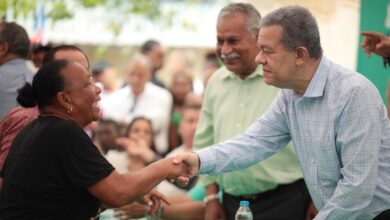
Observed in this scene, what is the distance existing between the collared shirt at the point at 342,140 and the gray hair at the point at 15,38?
2713 millimetres

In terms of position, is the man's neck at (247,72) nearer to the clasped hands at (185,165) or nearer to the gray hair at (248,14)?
the gray hair at (248,14)

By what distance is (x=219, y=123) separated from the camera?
571 centimetres

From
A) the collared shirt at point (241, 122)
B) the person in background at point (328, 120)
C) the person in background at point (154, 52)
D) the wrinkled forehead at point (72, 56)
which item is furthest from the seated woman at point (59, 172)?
→ the person in background at point (154, 52)

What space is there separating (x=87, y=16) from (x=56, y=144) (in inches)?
574

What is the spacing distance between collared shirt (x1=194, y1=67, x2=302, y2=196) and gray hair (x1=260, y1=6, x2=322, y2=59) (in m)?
1.22

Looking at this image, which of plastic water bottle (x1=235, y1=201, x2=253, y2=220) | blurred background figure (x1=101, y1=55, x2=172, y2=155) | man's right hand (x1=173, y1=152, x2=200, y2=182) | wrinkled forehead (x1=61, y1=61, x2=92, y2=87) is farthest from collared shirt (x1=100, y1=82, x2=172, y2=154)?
wrinkled forehead (x1=61, y1=61, x2=92, y2=87)

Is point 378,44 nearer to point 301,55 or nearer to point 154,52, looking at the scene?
point 301,55

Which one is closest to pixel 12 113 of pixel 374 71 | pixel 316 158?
pixel 316 158

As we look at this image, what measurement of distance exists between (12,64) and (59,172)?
2653 mm

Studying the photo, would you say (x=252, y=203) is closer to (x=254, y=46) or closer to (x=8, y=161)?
(x=254, y=46)

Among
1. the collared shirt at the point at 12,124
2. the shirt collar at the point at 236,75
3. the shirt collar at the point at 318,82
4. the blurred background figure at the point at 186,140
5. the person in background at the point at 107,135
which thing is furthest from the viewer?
the person in background at the point at 107,135

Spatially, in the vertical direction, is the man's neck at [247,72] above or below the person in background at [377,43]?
below

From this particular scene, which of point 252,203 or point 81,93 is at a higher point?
point 81,93

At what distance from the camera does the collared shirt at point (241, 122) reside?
17.9 ft
